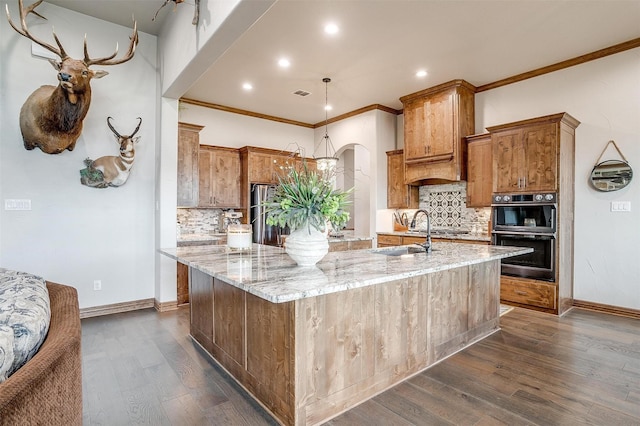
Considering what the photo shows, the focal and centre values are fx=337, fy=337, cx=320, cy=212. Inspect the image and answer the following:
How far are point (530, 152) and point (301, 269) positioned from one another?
364 cm

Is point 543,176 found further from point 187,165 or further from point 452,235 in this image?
point 187,165

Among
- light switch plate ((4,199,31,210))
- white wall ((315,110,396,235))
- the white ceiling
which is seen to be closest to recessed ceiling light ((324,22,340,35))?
the white ceiling

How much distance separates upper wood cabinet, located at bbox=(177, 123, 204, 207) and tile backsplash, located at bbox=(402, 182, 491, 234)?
386 cm

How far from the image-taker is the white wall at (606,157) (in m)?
3.92

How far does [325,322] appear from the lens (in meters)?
2.00

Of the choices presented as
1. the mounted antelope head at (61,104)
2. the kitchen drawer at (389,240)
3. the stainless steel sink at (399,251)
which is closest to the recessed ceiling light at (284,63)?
the mounted antelope head at (61,104)

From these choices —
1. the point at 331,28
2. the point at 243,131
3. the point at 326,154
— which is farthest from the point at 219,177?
the point at 331,28

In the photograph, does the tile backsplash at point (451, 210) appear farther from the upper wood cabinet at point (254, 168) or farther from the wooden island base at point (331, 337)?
the wooden island base at point (331, 337)

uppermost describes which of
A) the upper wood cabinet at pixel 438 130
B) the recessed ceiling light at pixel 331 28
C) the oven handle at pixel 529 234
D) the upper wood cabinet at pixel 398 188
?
the recessed ceiling light at pixel 331 28

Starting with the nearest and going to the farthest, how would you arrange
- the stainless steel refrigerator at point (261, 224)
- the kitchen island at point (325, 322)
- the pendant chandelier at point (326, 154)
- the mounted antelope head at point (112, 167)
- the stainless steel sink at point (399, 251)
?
the kitchen island at point (325, 322) → the stainless steel sink at point (399, 251) → the mounted antelope head at point (112, 167) → the pendant chandelier at point (326, 154) → the stainless steel refrigerator at point (261, 224)

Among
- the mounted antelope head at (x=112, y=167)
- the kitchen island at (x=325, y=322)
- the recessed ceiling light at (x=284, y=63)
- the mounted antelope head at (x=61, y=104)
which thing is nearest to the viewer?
the kitchen island at (x=325, y=322)

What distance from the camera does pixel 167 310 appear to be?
13.7 feet

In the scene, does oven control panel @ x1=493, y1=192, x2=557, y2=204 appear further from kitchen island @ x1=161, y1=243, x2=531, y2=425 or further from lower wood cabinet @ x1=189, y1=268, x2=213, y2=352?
lower wood cabinet @ x1=189, y1=268, x2=213, y2=352

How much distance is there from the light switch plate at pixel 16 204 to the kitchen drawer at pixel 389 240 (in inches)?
190
